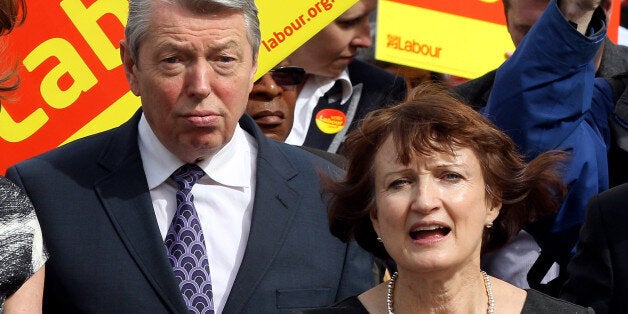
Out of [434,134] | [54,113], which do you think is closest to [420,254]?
[434,134]

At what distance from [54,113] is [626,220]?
1882 millimetres

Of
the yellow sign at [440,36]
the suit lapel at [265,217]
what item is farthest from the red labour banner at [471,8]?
the suit lapel at [265,217]

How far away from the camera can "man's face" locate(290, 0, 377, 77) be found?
6410mm

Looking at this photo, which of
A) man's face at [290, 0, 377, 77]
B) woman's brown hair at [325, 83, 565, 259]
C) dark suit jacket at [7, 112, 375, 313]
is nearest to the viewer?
woman's brown hair at [325, 83, 565, 259]

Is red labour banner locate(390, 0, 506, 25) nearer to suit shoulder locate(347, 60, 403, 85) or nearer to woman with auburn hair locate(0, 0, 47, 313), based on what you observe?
suit shoulder locate(347, 60, 403, 85)

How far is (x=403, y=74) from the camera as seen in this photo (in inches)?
272

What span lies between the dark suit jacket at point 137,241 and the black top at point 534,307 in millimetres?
325

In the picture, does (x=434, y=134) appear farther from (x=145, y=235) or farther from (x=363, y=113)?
(x=363, y=113)

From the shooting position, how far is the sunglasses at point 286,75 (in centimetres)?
565

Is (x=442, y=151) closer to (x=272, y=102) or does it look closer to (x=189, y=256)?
(x=189, y=256)

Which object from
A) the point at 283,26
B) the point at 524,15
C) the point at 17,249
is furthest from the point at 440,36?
the point at 17,249

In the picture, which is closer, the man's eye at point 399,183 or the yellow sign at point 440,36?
the man's eye at point 399,183

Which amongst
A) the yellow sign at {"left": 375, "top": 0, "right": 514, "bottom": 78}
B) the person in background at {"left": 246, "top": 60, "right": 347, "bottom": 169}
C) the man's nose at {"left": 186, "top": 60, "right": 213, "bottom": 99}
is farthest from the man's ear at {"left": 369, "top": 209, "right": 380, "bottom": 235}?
the yellow sign at {"left": 375, "top": 0, "right": 514, "bottom": 78}

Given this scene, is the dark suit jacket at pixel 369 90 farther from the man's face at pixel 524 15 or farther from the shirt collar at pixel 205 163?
the shirt collar at pixel 205 163
